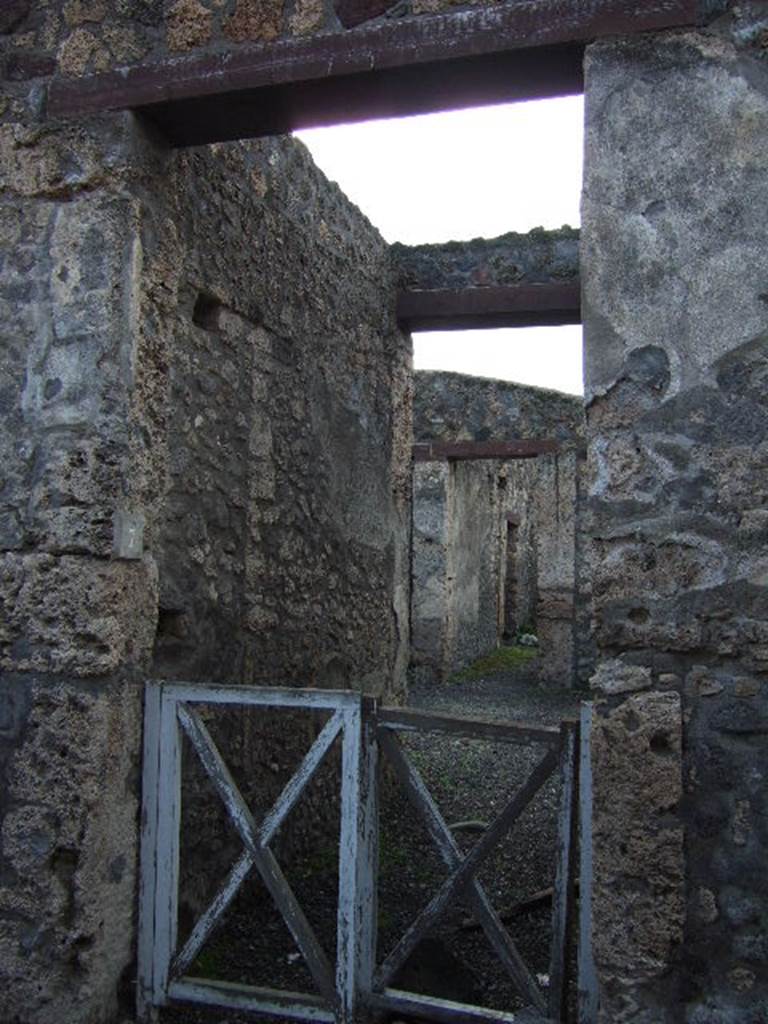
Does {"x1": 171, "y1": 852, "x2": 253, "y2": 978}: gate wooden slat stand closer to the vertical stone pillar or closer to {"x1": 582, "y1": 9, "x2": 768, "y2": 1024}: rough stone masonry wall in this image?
the vertical stone pillar

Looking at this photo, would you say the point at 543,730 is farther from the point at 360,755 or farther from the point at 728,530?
the point at 728,530

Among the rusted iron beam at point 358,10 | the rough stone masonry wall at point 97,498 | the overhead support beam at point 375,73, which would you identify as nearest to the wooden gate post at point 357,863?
the rough stone masonry wall at point 97,498

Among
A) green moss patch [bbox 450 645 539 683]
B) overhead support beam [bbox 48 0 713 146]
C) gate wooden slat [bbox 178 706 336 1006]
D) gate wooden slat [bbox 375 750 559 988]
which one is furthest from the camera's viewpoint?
green moss patch [bbox 450 645 539 683]

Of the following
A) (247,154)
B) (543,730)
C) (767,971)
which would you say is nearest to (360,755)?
(543,730)

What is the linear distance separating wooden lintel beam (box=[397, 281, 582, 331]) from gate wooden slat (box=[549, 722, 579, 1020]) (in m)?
3.34

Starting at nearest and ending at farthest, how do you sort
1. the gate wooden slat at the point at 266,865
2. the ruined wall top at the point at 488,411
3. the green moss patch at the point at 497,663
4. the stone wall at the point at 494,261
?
the gate wooden slat at the point at 266,865
the stone wall at the point at 494,261
the ruined wall top at the point at 488,411
the green moss patch at the point at 497,663

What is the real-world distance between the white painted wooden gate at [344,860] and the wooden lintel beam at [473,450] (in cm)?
855

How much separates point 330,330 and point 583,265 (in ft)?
7.91

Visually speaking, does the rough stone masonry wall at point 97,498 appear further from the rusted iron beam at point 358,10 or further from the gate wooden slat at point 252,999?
the rusted iron beam at point 358,10

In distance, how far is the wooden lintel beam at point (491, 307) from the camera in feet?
18.4

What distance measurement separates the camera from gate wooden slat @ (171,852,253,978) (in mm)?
3010

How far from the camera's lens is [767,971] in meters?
2.30

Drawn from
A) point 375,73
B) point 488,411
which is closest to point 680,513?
point 375,73

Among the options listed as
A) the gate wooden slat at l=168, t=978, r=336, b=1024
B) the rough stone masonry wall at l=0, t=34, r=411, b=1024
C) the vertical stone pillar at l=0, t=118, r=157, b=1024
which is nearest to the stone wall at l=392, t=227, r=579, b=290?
the rough stone masonry wall at l=0, t=34, r=411, b=1024
